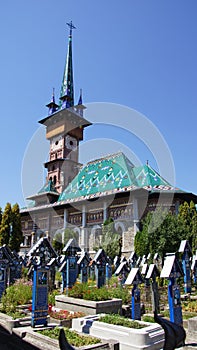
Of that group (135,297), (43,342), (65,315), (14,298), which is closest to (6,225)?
(14,298)

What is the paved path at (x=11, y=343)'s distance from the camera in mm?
6840

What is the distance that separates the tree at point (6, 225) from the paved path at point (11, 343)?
86.9ft

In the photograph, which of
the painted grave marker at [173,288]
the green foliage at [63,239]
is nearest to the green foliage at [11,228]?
the green foliage at [63,239]

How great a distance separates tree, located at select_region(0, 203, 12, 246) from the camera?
33156 mm

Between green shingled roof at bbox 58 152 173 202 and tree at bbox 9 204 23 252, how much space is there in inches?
262

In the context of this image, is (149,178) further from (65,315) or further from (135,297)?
(65,315)

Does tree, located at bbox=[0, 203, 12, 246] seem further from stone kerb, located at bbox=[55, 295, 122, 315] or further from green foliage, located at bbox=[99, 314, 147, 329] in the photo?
green foliage, located at bbox=[99, 314, 147, 329]

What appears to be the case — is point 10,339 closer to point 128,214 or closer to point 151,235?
point 151,235

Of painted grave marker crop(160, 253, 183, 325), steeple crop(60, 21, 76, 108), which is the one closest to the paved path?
painted grave marker crop(160, 253, 183, 325)

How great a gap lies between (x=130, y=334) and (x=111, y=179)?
2911cm

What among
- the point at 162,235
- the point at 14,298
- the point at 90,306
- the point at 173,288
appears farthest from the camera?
the point at 162,235

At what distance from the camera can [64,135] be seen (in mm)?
49344

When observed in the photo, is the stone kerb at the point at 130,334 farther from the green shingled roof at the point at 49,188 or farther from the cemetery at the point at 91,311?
the green shingled roof at the point at 49,188

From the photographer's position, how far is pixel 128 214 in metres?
32.2
